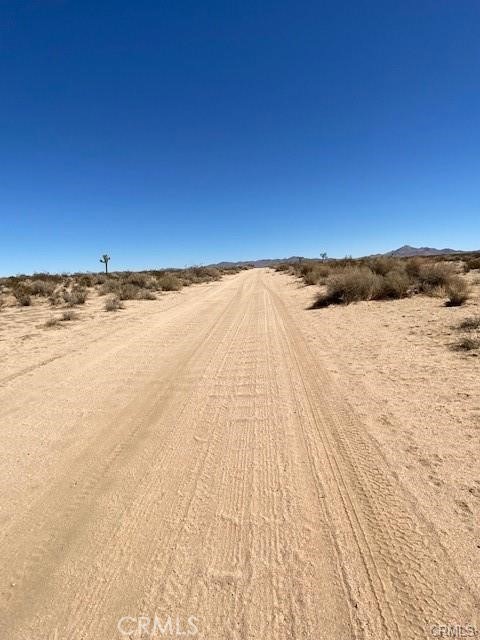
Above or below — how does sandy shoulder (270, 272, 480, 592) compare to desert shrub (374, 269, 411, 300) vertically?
below

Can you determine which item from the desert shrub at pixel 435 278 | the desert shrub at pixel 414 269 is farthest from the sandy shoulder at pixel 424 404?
the desert shrub at pixel 414 269

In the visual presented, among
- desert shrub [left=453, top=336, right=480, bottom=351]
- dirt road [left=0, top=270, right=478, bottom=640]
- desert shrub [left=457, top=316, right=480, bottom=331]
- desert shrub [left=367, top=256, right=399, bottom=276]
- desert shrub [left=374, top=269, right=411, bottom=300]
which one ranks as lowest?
dirt road [left=0, top=270, right=478, bottom=640]

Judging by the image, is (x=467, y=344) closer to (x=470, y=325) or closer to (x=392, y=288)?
(x=470, y=325)

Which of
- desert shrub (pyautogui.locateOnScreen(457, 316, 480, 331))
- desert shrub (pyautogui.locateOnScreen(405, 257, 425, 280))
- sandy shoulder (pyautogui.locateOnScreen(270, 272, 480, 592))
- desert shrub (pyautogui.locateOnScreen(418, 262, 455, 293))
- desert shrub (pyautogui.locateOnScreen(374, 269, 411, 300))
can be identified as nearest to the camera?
sandy shoulder (pyautogui.locateOnScreen(270, 272, 480, 592))

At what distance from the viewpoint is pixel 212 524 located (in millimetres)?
2732

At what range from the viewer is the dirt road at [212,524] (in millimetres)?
2021

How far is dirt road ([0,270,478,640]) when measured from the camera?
202 cm

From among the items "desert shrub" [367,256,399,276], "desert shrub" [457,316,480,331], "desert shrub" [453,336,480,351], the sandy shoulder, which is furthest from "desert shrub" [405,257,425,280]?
"desert shrub" [453,336,480,351]

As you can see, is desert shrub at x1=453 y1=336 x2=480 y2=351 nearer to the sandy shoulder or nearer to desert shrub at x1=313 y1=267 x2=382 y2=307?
the sandy shoulder

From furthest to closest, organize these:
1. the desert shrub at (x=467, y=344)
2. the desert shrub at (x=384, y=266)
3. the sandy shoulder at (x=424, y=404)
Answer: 1. the desert shrub at (x=384, y=266)
2. the desert shrub at (x=467, y=344)
3. the sandy shoulder at (x=424, y=404)

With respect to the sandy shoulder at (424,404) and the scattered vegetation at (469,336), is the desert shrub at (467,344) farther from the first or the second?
the sandy shoulder at (424,404)

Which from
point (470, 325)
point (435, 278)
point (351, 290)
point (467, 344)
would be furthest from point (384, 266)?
point (467, 344)

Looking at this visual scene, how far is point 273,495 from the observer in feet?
9.96

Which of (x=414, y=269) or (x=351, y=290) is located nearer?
(x=351, y=290)
